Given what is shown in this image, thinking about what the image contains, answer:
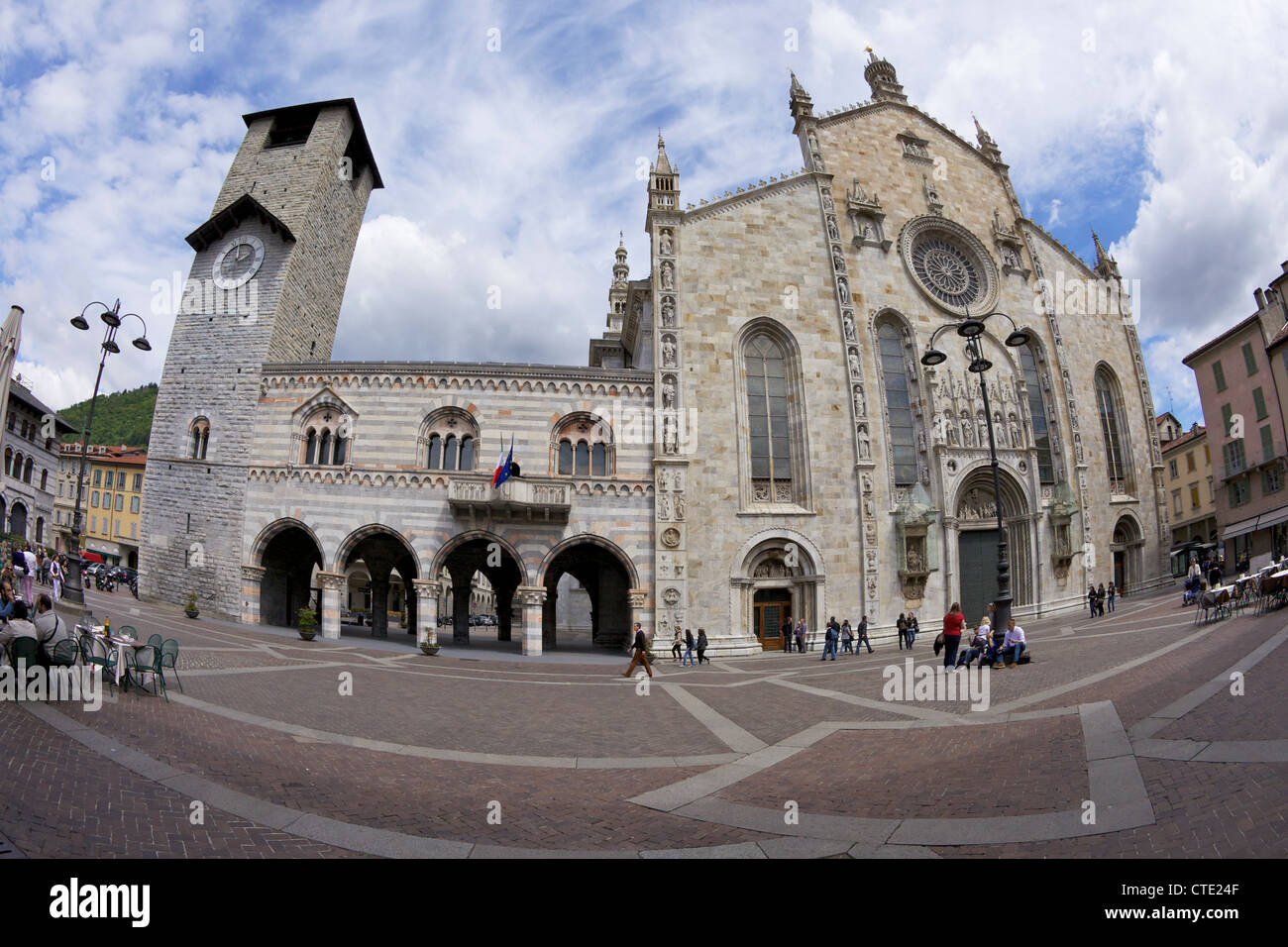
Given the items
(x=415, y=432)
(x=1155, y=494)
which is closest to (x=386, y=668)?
(x=415, y=432)

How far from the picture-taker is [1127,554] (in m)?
34.2

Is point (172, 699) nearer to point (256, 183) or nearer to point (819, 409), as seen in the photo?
point (819, 409)

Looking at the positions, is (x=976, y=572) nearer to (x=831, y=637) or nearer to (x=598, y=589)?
(x=831, y=637)

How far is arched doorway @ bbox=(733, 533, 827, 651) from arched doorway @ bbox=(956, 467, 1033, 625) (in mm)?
7532

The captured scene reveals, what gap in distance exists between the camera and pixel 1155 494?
1364 inches

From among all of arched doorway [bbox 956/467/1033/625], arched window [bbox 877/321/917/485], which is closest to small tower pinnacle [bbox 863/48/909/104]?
arched window [bbox 877/321/917/485]

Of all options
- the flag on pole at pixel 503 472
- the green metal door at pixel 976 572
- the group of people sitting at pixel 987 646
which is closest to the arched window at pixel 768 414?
the green metal door at pixel 976 572

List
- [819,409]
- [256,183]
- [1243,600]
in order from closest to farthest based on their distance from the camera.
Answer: [1243,600] < [819,409] < [256,183]

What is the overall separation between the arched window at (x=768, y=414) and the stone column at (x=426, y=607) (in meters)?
15.0

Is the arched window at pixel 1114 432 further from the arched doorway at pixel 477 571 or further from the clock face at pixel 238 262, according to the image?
the clock face at pixel 238 262

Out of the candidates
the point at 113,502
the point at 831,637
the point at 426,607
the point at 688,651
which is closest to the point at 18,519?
the point at 113,502

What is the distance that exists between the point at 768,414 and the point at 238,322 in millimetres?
26194

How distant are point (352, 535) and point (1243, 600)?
103 ft

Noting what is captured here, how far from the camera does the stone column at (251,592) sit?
26.5 meters
